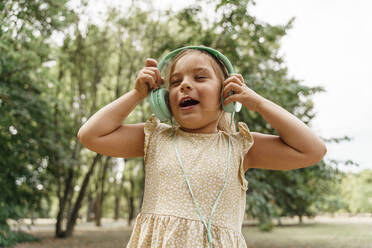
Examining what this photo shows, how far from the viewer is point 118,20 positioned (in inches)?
453

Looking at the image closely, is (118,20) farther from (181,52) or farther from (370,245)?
(370,245)

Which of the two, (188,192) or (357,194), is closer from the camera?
(188,192)

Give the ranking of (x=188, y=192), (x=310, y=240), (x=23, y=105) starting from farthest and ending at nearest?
(x=310, y=240), (x=23, y=105), (x=188, y=192)

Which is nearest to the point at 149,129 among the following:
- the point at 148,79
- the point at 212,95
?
the point at 148,79

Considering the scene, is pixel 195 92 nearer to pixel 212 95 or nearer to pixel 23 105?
pixel 212 95

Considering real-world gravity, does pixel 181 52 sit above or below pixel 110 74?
below

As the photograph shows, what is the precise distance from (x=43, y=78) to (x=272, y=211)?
6016 mm

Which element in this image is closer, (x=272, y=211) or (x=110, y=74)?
(x=272, y=211)

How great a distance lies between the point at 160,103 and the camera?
5.27ft

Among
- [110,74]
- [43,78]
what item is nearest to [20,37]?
[43,78]

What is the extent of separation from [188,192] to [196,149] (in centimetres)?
23

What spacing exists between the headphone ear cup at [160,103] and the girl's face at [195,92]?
0.11ft

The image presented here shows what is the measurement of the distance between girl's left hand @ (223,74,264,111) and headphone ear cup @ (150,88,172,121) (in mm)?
293

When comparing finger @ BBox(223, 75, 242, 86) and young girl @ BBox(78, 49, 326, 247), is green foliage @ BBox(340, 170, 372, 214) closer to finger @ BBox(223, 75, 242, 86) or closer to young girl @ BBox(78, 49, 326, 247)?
young girl @ BBox(78, 49, 326, 247)
